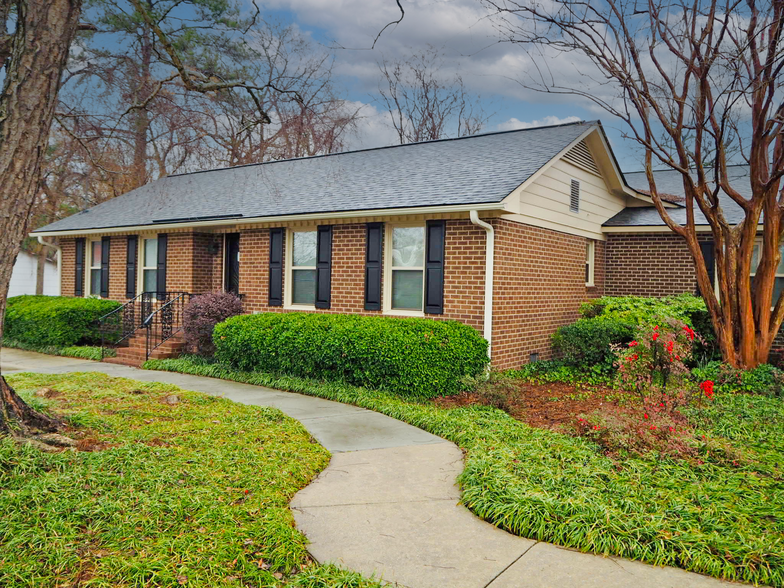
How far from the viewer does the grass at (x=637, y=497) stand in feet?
12.6

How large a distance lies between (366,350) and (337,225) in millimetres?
3814

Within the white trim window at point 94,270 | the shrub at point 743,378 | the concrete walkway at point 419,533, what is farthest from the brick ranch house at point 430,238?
the concrete walkway at point 419,533

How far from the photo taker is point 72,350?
1400 cm

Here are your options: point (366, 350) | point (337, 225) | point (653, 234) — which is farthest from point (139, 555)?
point (653, 234)

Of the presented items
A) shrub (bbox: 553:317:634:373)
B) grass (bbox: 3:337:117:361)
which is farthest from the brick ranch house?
grass (bbox: 3:337:117:361)

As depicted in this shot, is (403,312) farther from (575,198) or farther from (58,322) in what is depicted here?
(58,322)

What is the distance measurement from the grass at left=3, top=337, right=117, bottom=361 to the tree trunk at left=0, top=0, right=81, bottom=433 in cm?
858

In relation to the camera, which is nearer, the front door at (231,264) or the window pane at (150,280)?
the front door at (231,264)

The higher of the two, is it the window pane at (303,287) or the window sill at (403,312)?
the window pane at (303,287)

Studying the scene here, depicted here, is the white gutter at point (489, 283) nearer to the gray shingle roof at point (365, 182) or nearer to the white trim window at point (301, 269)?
the gray shingle roof at point (365, 182)

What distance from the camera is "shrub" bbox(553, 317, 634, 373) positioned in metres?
11.2

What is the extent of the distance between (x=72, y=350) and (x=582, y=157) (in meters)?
11.8

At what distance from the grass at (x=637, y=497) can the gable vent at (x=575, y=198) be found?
6.35 meters

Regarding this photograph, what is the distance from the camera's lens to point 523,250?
11.2 meters
